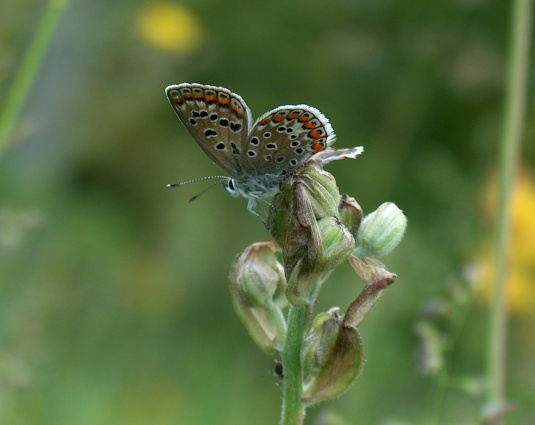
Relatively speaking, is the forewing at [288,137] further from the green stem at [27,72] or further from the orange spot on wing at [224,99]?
the green stem at [27,72]

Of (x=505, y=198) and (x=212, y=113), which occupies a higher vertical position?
(x=212, y=113)

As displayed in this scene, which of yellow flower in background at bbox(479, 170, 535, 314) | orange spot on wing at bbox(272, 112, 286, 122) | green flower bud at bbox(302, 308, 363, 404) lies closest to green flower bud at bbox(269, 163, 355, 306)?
A: green flower bud at bbox(302, 308, 363, 404)

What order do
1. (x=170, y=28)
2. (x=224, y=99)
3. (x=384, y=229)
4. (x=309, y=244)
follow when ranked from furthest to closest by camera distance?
1. (x=170, y=28)
2. (x=224, y=99)
3. (x=384, y=229)
4. (x=309, y=244)

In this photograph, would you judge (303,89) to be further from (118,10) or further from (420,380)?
(420,380)

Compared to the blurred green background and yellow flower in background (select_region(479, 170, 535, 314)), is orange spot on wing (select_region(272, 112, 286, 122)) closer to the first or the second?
the blurred green background

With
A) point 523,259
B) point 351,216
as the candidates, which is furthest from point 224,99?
point 523,259

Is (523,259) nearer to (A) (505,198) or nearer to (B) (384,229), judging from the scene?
(A) (505,198)
